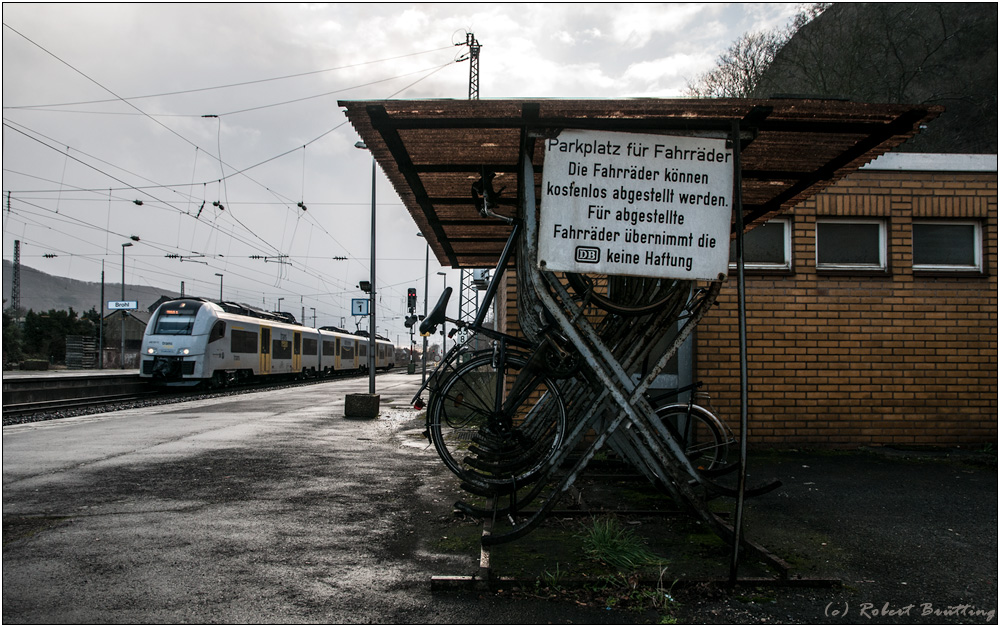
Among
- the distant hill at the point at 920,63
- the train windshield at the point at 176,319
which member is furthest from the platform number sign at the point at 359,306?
the distant hill at the point at 920,63

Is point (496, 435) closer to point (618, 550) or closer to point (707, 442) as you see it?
point (618, 550)

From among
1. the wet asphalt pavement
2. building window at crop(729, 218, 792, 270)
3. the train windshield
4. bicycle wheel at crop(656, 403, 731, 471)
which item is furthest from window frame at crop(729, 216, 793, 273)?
the train windshield

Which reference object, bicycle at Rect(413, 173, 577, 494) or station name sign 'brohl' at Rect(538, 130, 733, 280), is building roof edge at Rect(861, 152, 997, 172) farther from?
bicycle at Rect(413, 173, 577, 494)

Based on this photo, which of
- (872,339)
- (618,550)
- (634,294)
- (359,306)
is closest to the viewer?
(618,550)

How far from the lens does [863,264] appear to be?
806 cm

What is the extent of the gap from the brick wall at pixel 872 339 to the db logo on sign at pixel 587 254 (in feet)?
14.0

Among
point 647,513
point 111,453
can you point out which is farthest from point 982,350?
point 111,453

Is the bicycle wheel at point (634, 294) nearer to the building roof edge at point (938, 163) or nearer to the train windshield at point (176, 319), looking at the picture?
the building roof edge at point (938, 163)

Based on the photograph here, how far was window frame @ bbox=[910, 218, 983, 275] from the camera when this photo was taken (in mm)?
7984

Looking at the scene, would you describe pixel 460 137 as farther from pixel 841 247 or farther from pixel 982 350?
pixel 982 350

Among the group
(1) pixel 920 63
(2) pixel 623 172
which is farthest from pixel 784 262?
(1) pixel 920 63

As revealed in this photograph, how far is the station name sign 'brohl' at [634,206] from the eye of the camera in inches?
152

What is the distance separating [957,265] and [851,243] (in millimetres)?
1332

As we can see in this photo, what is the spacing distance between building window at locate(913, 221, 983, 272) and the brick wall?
5.7 inches
